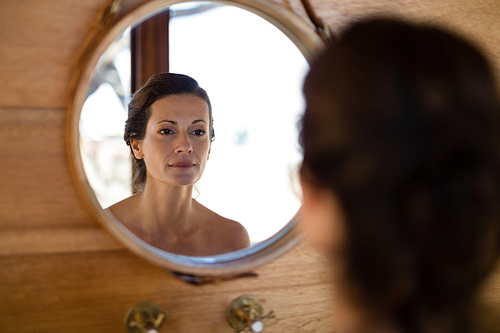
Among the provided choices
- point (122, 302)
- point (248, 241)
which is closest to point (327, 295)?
point (248, 241)

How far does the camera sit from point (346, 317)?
38 centimetres

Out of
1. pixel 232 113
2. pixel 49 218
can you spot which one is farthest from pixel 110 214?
pixel 232 113

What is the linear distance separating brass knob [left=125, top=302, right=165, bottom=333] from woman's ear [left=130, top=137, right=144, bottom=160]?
0.25 metres

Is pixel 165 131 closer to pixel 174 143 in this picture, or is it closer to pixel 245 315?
pixel 174 143

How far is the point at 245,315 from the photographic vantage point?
62cm

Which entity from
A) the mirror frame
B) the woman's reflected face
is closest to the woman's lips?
the woman's reflected face

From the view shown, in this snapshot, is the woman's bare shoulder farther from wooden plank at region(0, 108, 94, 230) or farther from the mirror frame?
wooden plank at region(0, 108, 94, 230)

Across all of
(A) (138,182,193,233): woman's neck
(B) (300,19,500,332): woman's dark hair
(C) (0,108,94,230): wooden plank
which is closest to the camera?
(B) (300,19,500,332): woman's dark hair

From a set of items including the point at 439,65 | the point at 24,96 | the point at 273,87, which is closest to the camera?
the point at 439,65

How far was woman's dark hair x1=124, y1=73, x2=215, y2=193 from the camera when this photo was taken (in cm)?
74

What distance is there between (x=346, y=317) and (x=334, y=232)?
0.25 ft

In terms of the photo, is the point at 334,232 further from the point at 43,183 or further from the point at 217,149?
the point at 217,149

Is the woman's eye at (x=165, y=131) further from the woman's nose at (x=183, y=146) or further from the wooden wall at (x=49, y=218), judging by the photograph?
the wooden wall at (x=49, y=218)

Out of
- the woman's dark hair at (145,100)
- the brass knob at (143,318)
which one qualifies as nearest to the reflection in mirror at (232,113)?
the woman's dark hair at (145,100)
